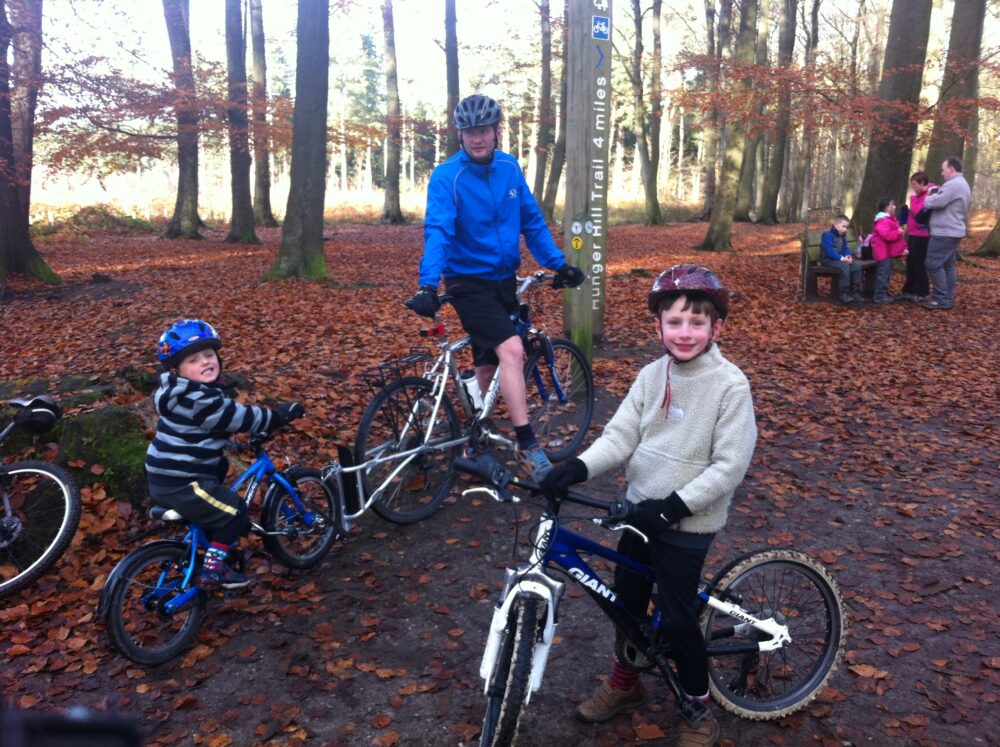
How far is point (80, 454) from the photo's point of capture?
205 inches

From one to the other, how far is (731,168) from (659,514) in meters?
17.1

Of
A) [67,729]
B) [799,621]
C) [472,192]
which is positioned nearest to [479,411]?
[472,192]

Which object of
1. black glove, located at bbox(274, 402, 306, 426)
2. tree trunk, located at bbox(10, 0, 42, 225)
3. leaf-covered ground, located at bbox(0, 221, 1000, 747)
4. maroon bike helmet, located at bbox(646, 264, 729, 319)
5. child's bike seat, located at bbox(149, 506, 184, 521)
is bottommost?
leaf-covered ground, located at bbox(0, 221, 1000, 747)

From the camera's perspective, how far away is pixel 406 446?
5055 millimetres

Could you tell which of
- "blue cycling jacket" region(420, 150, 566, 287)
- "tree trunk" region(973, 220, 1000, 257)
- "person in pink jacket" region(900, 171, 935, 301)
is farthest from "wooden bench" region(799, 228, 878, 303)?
"blue cycling jacket" region(420, 150, 566, 287)

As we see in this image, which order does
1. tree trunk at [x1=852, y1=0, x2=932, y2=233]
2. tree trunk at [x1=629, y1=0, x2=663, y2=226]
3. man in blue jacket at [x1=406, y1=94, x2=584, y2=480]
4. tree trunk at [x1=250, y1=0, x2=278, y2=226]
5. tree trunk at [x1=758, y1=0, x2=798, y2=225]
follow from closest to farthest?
man in blue jacket at [x1=406, y1=94, x2=584, y2=480]
tree trunk at [x1=852, y1=0, x2=932, y2=233]
tree trunk at [x1=758, y1=0, x2=798, y2=225]
tree trunk at [x1=250, y1=0, x2=278, y2=226]
tree trunk at [x1=629, y1=0, x2=663, y2=226]

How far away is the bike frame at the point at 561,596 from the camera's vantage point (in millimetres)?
2691

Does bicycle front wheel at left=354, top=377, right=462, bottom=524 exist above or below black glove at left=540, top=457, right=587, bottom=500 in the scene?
below

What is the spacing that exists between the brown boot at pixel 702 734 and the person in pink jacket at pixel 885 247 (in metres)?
11.1

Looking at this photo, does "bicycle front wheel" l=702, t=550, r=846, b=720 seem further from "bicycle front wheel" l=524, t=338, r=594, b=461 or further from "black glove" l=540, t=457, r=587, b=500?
"bicycle front wheel" l=524, t=338, r=594, b=461

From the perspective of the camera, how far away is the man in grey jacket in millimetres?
11375

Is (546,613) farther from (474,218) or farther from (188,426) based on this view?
(474,218)

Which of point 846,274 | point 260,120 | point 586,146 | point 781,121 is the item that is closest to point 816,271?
point 846,274

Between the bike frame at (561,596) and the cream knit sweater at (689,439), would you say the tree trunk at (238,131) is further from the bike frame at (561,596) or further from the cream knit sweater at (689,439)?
the bike frame at (561,596)
